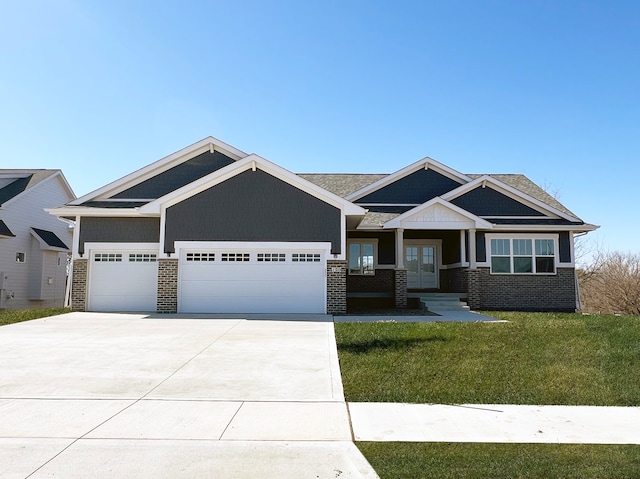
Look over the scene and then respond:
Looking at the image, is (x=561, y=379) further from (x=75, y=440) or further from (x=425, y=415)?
(x=75, y=440)

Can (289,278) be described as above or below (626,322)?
above

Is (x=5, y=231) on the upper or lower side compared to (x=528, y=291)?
upper

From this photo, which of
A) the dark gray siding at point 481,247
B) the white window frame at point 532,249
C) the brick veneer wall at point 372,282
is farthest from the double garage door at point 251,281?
the white window frame at point 532,249

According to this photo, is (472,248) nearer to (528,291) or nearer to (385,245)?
(528,291)

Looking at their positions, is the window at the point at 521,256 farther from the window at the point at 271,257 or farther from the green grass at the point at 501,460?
the green grass at the point at 501,460

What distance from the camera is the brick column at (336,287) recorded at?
16.2 meters

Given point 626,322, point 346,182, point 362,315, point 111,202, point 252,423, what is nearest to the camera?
point 252,423

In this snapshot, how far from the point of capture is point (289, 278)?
1633 centimetres

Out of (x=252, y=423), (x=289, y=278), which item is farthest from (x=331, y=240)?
(x=252, y=423)

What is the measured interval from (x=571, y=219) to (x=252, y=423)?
17601mm

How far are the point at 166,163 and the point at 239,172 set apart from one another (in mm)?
4102

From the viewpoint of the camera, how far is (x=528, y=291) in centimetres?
1889

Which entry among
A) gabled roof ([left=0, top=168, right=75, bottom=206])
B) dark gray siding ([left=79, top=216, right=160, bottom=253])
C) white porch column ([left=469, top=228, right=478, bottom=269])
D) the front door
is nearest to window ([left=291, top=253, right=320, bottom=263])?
dark gray siding ([left=79, top=216, right=160, bottom=253])

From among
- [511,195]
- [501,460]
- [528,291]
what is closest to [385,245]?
[511,195]
